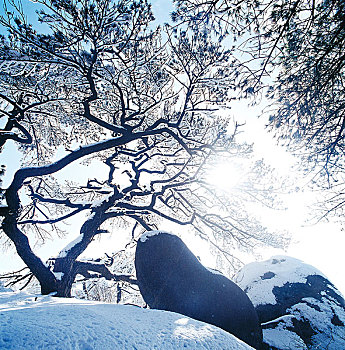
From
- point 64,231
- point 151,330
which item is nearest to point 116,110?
point 64,231

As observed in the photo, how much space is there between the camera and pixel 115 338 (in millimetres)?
1292

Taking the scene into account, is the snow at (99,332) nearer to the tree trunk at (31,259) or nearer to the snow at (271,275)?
the tree trunk at (31,259)

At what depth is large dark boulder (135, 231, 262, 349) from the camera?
13.7 feet

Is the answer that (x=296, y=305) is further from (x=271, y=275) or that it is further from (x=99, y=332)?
(x=99, y=332)

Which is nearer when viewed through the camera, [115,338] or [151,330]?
[115,338]

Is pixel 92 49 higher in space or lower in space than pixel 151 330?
higher

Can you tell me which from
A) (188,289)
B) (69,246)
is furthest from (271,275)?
(69,246)

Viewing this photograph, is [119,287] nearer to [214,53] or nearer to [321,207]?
[321,207]

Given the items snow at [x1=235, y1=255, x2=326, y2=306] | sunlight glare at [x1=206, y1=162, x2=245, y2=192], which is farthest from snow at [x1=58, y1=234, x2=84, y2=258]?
snow at [x1=235, y1=255, x2=326, y2=306]

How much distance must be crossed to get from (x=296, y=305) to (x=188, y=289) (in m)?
2.71

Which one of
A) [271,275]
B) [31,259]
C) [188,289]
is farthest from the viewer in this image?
[271,275]

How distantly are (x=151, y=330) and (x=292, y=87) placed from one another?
372cm

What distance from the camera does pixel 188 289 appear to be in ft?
14.2

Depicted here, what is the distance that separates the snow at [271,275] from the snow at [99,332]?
4.59m
